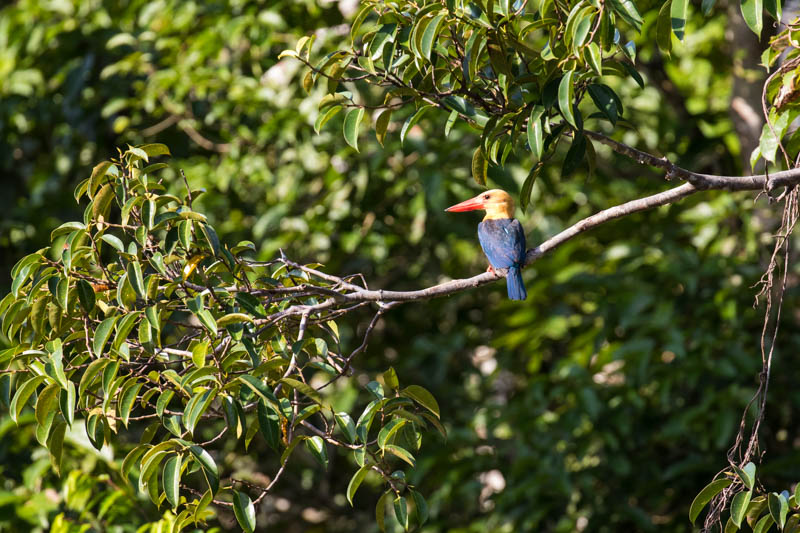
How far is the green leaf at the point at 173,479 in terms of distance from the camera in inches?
65.8

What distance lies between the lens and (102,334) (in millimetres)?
1810

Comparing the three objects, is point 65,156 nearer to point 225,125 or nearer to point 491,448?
point 225,125

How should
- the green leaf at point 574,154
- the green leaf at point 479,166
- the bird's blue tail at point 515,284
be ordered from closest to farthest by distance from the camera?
1. the green leaf at point 574,154
2. the green leaf at point 479,166
3. the bird's blue tail at point 515,284

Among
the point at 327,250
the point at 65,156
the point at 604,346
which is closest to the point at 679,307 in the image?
the point at 604,346

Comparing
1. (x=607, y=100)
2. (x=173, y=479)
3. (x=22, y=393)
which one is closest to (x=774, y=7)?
(x=607, y=100)

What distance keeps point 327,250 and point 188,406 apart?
253 centimetres

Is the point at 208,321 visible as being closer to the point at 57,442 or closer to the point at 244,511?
the point at 244,511

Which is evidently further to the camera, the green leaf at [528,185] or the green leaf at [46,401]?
the green leaf at [528,185]

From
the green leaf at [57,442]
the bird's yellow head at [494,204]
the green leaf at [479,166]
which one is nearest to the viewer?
the green leaf at [57,442]

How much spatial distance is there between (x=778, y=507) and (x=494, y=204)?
194 cm

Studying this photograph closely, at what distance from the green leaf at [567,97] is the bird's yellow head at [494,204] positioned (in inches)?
64.8

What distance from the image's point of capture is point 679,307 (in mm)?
3943

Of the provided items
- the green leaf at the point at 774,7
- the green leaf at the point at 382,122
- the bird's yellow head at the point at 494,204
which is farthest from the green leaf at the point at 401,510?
the bird's yellow head at the point at 494,204

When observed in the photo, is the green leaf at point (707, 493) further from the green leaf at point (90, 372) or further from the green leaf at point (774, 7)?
the green leaf at point (90, 372)
